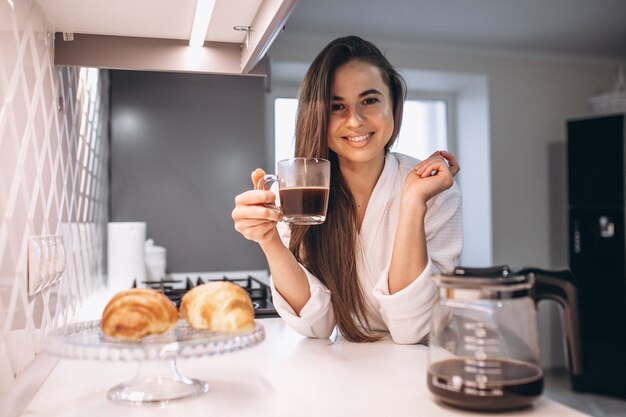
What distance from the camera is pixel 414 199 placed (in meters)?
1.11

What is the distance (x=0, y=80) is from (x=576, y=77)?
420cm

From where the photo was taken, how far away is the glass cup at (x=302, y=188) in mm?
950

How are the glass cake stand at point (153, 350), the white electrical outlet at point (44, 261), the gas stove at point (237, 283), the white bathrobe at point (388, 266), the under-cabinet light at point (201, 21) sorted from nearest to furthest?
the glass cake stand at point (153, 350) → the white electrical outlet at point (44, 261) → the under-cabinet light at point (201, 21) → the white bathrobe at point (388, 266) → the gas stove at point (237, 283)

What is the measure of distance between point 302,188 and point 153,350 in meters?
0.41

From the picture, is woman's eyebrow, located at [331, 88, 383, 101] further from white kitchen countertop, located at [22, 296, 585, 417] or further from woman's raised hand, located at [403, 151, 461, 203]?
white kitchen countertop, located at [22, 296, 585, 417]

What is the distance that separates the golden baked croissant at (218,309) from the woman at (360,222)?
9.1 inches

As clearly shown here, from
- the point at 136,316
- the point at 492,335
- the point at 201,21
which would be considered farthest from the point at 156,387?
the point at 201,21

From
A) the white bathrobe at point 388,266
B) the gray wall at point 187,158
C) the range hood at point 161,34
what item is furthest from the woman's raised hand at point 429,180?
the gray wall at point 187,158

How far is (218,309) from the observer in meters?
0.72

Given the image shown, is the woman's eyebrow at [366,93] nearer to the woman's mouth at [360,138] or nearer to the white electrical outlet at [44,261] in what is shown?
the woman's mouth at [360,138]

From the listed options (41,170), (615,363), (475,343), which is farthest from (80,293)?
(615,363)

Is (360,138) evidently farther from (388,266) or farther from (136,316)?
(136,316)

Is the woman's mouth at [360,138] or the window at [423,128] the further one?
the window at [423,128]

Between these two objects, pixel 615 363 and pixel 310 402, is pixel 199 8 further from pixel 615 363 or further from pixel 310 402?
pixel 615 363
